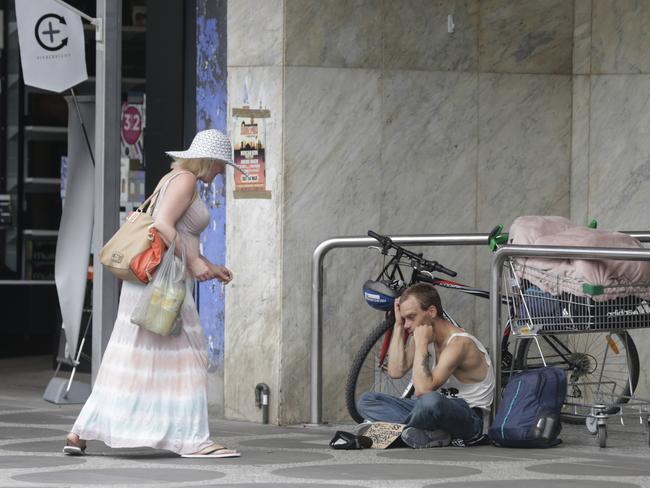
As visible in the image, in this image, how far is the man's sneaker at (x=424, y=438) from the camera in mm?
9000

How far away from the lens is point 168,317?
819 centimetres

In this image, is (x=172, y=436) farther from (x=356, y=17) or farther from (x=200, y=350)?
(x=356, y=17)

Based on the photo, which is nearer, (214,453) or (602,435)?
(214,453)

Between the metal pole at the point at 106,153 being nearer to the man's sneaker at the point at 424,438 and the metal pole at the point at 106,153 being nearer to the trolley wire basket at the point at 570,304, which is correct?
the man's sneaker at the point at 424,438

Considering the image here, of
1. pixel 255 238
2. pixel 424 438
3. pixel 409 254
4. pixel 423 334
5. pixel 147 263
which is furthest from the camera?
pixel 255 238

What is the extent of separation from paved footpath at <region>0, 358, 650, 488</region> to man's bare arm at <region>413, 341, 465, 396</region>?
377 mm

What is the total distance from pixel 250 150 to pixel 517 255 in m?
2.12

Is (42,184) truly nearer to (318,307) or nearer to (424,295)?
(318,307)

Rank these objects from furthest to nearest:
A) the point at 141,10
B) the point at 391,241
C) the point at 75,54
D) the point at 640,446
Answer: the point at 141,10
the point at 75,54
the point at 391,241
the point at 640,446

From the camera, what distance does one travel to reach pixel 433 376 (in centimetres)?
912

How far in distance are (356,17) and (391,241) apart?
1.59 meters

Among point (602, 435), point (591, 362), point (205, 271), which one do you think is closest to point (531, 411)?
point (602, 435)

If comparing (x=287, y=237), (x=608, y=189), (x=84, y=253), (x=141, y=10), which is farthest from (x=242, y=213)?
(x=141, y=10)

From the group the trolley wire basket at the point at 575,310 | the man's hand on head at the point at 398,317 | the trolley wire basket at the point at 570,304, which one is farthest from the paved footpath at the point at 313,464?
the man's hand on head at the point at 398,317
